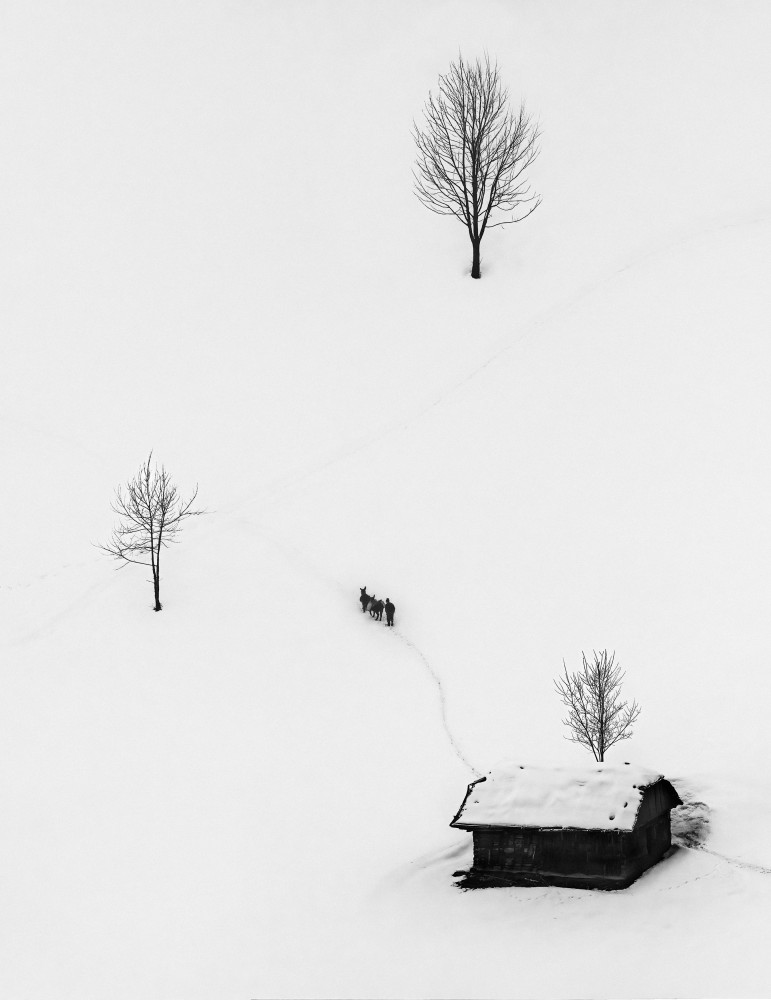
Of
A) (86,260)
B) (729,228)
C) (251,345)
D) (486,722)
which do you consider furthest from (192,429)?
(729,228)

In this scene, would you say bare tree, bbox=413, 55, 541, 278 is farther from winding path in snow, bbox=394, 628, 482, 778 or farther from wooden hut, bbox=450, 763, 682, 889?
wooden hut, bbox=450, 763, 682, 889

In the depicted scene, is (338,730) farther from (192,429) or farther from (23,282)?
(23,282)

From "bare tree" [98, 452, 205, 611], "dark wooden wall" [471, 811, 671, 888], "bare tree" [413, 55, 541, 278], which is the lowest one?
"dark wooden wall" [471, 811, 671, 888]

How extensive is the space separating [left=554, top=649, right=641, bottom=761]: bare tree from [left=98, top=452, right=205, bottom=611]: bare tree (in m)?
12.6

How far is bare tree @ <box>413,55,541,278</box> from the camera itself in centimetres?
4203

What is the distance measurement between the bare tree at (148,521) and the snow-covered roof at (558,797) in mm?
12881

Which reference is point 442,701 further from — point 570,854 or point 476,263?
point 476,263

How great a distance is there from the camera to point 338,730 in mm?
26703

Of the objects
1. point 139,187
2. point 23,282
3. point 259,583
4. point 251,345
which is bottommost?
point 259,583

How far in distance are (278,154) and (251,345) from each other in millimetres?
13550

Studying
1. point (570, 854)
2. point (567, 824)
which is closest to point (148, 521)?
point (567, 824)

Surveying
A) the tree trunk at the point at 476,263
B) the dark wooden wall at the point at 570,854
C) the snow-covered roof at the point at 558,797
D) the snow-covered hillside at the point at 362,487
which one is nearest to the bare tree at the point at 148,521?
the snow-covered hillside at the point at 362,487

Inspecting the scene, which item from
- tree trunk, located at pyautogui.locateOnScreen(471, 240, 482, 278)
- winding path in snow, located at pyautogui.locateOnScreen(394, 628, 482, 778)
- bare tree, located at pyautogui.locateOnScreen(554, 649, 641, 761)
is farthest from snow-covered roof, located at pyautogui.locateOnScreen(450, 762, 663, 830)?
tree trunk, located at pyautogui.locateOnScreen(471, 240, 482, 278)

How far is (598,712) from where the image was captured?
24.4m
